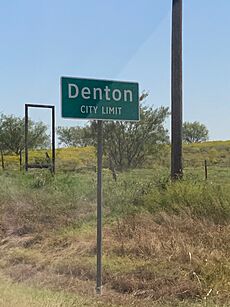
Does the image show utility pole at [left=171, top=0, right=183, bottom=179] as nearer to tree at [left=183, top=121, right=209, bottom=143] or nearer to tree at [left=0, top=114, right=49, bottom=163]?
tree at [left=0, top=114, right=49, bottom=163]

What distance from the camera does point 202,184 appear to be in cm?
1325

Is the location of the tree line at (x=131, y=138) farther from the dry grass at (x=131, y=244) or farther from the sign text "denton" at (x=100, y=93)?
the sign text "denton" at (x=100, y=93)

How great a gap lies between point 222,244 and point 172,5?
743 centimetres

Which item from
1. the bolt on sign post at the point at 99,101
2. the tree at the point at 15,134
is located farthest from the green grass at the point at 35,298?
the tree at the point at 15,134

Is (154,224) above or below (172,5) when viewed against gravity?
below

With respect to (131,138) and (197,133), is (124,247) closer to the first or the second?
(131,138)

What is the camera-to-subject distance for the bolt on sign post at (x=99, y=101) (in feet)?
24.8

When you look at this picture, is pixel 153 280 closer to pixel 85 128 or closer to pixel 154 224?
pixel 154 224

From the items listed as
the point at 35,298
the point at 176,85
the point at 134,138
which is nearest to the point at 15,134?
the point at 134,138

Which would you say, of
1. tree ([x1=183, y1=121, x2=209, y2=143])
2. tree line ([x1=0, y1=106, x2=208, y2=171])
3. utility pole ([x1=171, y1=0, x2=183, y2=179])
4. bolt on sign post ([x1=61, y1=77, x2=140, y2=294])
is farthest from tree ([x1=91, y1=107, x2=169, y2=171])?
tree ([x1=183, y1=121, x2=209, y2=143])

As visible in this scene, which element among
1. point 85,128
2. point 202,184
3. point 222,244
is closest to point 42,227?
point 202,184

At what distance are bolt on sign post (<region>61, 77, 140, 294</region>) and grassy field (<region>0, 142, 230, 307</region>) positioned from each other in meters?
0.86

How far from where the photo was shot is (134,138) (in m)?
28.8

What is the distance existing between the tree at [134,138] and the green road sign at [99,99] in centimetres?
1613
